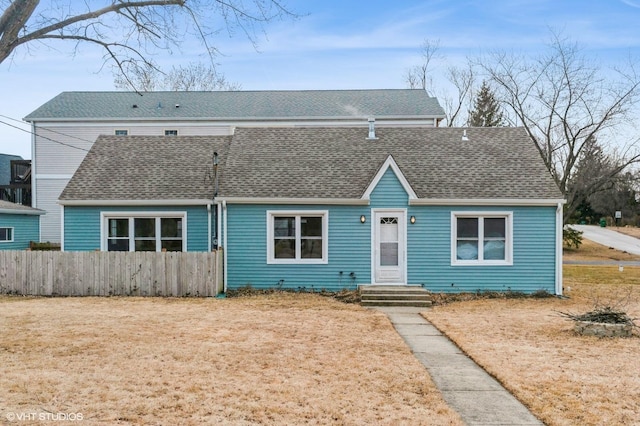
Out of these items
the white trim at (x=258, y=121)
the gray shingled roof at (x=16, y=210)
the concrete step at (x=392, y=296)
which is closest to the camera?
the concrete step at (x=392, y=296)

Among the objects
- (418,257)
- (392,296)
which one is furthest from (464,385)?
(418,257)

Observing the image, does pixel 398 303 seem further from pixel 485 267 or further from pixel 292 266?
pixel 292 266

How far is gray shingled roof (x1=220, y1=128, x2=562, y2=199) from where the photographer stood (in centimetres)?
1659

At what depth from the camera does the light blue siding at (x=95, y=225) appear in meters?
17.2

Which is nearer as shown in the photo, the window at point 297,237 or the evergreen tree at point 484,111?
the window at point 297,237

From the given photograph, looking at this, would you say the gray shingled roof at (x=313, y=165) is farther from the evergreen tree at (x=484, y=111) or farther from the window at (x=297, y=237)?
the evergreen tree at (x=484, y=111)

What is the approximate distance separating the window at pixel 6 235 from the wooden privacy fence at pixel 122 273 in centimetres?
1309

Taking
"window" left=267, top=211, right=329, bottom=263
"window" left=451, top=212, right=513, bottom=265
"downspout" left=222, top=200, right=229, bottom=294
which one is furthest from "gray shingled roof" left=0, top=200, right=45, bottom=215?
"window" left=451, top=212, right=513, bottom=265

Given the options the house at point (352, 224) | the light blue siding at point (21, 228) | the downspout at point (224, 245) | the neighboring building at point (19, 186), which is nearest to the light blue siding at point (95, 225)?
the house at point (352, 224)

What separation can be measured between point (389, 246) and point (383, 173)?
2245mm

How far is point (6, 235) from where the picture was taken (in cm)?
2761

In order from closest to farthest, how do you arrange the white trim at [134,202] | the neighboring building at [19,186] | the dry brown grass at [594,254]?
the white trim at [134,202] < the neighboring building at [19,186] < the dry brown grass at [594,254]

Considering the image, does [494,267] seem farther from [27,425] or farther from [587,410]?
[27,425]

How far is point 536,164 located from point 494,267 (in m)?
4.01
